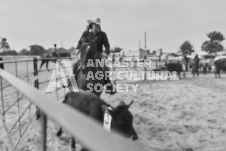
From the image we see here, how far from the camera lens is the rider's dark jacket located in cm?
620

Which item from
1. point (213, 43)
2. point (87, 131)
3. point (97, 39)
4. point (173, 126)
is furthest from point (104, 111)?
point (213, 43)

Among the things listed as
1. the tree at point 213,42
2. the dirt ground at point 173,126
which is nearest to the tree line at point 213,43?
the tree at point 213,42

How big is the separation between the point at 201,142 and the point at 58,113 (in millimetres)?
4402

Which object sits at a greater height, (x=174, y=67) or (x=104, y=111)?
(x=104, y=111)

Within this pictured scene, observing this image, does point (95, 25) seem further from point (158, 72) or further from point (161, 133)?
point (158, 72)

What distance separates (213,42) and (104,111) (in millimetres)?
90940

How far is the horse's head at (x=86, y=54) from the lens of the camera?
5.54 meters

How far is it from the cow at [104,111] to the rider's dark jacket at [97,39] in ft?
6.87

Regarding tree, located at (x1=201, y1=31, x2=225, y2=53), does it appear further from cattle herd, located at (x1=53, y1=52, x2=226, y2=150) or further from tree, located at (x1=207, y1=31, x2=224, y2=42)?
cattle herd, located at (x1=53, y1=52, x2=226, y2=150)

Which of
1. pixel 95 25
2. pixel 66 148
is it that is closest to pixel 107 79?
pixel 95 25

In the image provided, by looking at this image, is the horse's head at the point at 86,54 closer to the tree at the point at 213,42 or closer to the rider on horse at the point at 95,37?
the rider on horse at the point at 95,37

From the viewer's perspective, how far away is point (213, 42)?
86.9 metres

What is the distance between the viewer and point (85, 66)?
5.59 metres

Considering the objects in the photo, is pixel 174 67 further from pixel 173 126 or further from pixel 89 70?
pixel 89 70
